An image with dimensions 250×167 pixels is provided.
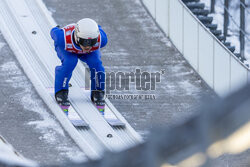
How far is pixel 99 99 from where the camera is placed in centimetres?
734

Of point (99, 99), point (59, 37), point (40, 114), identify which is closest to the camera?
point (40, 114)

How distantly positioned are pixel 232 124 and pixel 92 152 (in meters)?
4.80

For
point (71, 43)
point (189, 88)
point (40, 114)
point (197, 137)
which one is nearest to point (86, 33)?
point (71, 43)

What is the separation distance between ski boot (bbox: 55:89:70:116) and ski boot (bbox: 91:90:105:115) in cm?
35

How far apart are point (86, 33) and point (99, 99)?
37.8 inches

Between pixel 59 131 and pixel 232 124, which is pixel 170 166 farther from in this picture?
pixel 59 131

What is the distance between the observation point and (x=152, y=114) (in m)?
7.55

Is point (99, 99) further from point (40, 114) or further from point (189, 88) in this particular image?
point (189, 88)

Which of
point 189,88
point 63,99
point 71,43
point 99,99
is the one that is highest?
point 71,43

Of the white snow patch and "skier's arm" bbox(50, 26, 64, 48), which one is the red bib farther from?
the white snow patch

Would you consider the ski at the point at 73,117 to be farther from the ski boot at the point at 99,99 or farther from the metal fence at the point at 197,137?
the metal fence at the point at 197,137

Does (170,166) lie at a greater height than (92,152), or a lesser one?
greater

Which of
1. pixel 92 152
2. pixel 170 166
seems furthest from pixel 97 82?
pixel 170 166

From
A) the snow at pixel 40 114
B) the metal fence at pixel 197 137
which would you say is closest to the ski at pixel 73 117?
the snow at pixel 40 114
